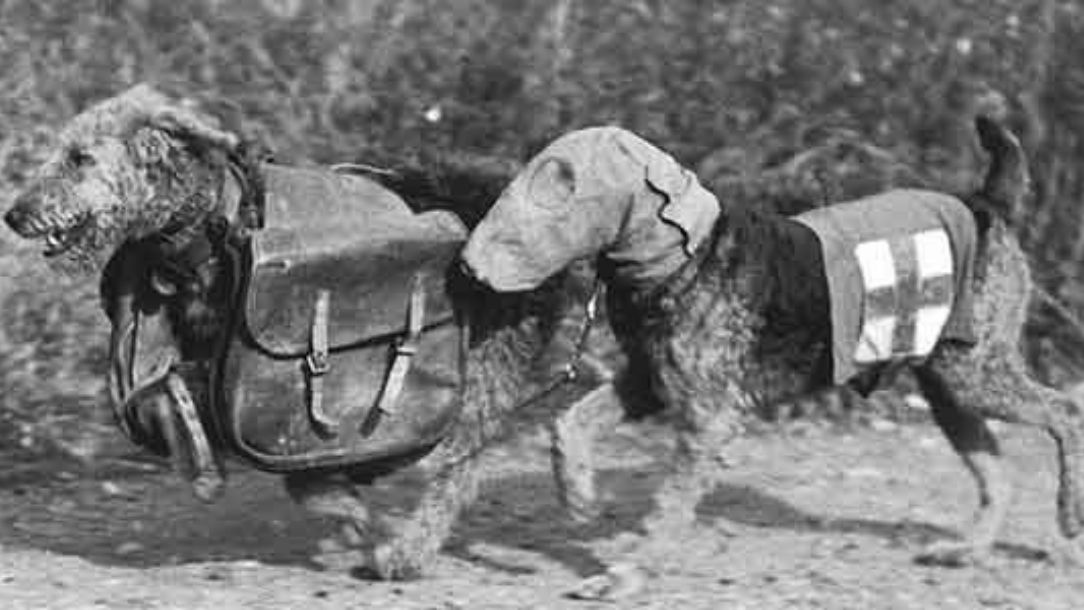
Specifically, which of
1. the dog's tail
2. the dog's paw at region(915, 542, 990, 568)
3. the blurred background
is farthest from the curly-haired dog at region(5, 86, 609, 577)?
the blurred background

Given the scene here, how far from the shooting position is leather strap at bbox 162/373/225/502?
5.45m

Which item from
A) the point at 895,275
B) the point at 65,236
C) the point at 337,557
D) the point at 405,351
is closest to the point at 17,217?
the point at 65,236

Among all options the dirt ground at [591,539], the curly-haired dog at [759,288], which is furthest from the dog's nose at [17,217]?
the curly-haired dog at [759,288]

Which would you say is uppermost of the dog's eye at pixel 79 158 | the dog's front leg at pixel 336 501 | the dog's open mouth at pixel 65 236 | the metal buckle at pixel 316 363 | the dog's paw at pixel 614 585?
the dog's eye at pixel 79 158

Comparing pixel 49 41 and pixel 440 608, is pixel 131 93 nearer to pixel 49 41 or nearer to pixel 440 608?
pixel 440 608

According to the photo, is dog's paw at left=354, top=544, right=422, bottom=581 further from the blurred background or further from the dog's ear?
the blurred background

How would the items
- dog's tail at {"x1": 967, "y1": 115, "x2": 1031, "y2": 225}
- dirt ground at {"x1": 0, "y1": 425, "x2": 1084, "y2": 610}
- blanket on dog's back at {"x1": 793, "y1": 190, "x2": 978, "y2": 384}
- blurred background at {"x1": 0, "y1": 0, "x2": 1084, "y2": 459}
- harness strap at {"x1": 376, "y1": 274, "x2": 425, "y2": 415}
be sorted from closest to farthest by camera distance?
harness strap at {"x1": 376, "y1": 274, "x2": 425, "y2": 415}, dirt ground at {"x1": 0, "y1": 425, "x2": 1084, "y2": 610}, blanket on dog's back at {"x1": 793, "y1": 190, "x2": 978, "y2": 384}, dog's tail at {"x1": 967, "y1": 115, "x2": 1031, "y2": 225}, blurred background at {"x1": 0, "y1": 0, "x2": 1084, "y2": 459}

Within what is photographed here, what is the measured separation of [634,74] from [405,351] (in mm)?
3290

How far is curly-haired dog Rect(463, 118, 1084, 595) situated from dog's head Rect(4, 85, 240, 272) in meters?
0.72

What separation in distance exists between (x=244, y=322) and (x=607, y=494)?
2150 mm

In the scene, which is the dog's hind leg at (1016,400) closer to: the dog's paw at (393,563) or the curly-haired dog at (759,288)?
the curly-haired dog at (759,288)

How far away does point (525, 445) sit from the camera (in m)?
7.72

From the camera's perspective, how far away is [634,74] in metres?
8.61

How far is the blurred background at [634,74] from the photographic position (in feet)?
27.3
